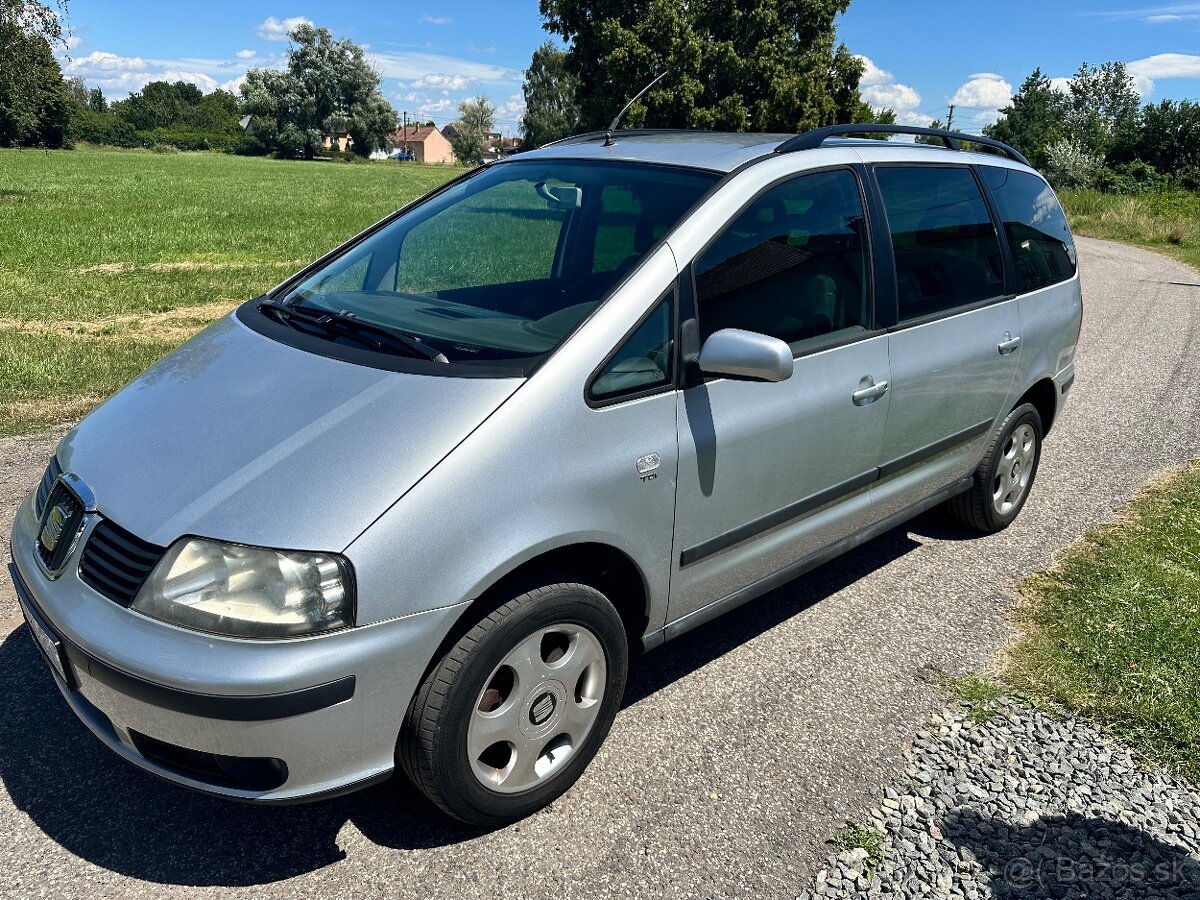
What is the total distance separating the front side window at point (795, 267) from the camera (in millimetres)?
3053

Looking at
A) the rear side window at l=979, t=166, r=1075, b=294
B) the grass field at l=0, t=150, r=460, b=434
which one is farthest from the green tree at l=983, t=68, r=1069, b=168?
the rear side window at l=979, t=166, r=1075, b=294

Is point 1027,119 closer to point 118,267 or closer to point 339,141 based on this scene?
point 339,141

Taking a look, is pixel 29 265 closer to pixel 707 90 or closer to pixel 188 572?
pixel 188 572

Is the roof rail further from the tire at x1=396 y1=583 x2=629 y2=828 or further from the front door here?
the tire at x1=396 y1=583 x2=629 y2=828

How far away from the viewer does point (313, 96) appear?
275 feet

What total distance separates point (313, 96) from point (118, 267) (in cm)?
7816

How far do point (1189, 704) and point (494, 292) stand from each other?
291 centimetres

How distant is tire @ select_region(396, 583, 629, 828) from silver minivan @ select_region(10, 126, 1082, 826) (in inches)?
0.4

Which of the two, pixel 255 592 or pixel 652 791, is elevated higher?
pixel 255 592

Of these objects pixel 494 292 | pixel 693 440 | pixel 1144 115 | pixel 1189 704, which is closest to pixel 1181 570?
pixel 1189 704

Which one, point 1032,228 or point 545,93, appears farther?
point 545,93

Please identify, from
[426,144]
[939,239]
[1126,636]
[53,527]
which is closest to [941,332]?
[939,239]

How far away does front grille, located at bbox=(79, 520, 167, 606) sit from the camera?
228cm

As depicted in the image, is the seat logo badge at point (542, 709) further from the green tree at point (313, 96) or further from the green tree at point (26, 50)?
the green tree at point (313, 96)
